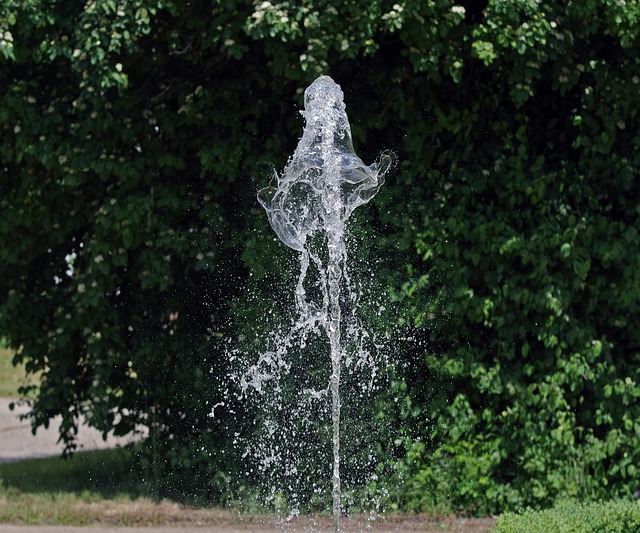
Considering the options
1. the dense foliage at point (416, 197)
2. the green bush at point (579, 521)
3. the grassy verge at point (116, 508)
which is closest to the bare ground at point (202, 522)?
the grassy verge at point (116, 508)

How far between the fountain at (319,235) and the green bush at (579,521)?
1.13 meters

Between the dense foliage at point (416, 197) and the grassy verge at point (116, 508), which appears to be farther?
the grassy verge at point (116, 508)

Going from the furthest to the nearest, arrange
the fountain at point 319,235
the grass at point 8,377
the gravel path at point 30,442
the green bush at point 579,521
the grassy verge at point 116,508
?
the grass at point 8,377
the gravel path at point 30,442
the grassy verge at point 116,508
the fountain at point 319,235
the green bush at point 579,521

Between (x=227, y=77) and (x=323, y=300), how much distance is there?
163 centimetres

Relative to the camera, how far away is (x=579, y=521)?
4.88 meters

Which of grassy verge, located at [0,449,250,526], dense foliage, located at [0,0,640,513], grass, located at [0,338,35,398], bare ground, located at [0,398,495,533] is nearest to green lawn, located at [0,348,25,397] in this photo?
grass, located at [0,338,35,398]

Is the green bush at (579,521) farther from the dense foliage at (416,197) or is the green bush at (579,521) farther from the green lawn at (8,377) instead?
the green lawn at (8,377)

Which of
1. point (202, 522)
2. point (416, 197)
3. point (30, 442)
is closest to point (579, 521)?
point (416, 197)

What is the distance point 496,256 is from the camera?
6457mm

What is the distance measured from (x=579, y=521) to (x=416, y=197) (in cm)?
248

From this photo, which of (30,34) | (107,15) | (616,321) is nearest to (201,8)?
(107,15)

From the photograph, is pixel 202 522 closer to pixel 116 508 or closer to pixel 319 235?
Result: pixel 116 508

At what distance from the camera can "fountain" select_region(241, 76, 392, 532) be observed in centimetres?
521

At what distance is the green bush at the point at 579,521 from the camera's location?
15.8ft
